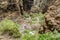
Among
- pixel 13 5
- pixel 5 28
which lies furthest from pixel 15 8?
pixel 5 28

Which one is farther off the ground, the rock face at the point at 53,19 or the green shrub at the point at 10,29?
the rock face at the point at 53,19

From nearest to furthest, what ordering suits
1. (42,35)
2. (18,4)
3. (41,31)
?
(42,35)
(41,31)
(18,4)

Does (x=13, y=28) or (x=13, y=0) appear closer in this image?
(x=13, y=28)

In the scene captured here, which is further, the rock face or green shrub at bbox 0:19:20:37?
green shrub at bbox 0:19:20:37

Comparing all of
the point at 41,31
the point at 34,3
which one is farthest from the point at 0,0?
the point at 34,3

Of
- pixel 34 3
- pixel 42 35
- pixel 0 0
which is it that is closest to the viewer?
pixel 42 35

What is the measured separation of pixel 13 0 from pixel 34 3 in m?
8.02

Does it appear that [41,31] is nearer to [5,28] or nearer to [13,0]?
[5,28]

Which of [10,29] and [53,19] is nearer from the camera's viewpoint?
[53,19]

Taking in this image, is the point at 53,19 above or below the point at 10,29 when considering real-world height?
above

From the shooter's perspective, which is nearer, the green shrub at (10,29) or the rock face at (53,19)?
the rock face at (53,19)

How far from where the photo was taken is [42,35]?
7.84 meters

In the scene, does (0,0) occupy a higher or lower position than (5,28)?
higher

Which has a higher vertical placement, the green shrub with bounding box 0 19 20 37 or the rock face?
the rock face
